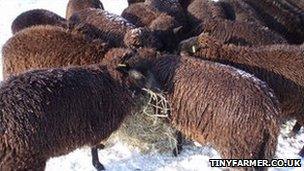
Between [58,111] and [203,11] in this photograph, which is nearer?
[58,111]

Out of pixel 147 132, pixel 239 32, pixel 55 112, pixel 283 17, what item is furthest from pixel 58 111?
pixel 283 17

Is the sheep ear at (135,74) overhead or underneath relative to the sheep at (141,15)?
overhead

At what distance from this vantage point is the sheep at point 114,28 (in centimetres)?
534

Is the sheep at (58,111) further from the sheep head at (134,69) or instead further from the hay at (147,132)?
the hay at (147,132)

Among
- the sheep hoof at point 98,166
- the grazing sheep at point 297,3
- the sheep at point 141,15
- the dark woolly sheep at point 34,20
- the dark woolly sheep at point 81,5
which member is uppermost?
the dark woolly sheep at point 34,20

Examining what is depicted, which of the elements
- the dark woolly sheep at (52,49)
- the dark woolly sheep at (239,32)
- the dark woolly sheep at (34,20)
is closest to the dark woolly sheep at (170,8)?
the dark woolly sheep at (239,32)

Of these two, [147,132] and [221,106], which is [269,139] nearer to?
[221,106]

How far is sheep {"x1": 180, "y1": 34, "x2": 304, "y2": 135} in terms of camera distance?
4.84 m

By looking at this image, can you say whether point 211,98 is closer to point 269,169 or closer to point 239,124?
point 239,124

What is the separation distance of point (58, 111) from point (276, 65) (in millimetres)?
2374

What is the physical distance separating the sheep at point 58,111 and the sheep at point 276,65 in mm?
1072

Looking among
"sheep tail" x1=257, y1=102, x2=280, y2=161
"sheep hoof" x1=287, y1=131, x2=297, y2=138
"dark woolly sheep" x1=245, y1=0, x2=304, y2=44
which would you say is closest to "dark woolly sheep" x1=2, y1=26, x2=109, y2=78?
"sheep tail" x1=257, y1=102, x2=280, y2=161

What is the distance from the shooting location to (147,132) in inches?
195

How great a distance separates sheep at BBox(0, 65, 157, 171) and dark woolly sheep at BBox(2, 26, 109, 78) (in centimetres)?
60
